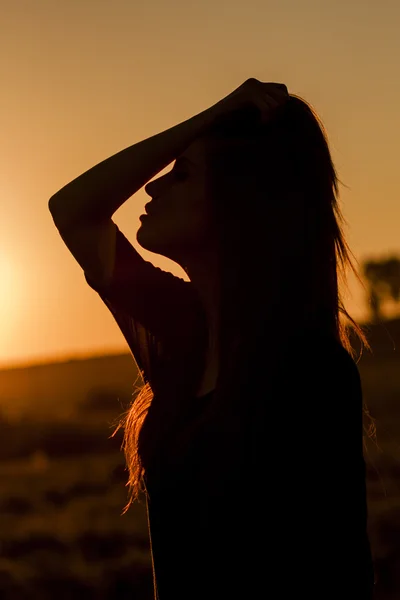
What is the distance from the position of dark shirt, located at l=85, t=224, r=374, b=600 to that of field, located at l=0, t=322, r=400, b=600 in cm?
58

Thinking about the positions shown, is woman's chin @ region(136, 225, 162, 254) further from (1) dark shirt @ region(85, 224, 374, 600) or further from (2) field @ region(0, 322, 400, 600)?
(2) field @ region(0, 322, 400, 600)

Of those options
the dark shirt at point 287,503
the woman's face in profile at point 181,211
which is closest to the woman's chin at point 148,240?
the woman's face in profile at point 181,211

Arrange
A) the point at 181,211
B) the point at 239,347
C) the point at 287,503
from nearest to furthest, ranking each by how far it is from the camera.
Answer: the point at 287,503, the point at 239,347, the point at 181,211

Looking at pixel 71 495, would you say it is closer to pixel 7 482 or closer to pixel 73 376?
pixel 7 482

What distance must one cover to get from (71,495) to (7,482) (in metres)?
3.18

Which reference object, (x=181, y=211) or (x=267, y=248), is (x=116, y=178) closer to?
(x=181, y=211)

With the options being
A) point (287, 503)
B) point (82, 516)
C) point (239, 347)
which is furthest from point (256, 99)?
point (82, 516)

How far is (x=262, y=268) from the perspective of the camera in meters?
2.25

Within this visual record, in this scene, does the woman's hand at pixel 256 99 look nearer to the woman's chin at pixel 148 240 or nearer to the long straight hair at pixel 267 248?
the long straight hair at pixel 267 248

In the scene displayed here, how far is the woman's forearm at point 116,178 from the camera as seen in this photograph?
2.46 metres

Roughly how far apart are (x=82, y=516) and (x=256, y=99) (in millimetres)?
14592

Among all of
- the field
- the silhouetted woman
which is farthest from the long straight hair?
the field

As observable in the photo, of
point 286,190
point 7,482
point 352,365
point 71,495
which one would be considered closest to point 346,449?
point 352,365

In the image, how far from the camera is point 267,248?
7.38 feet
